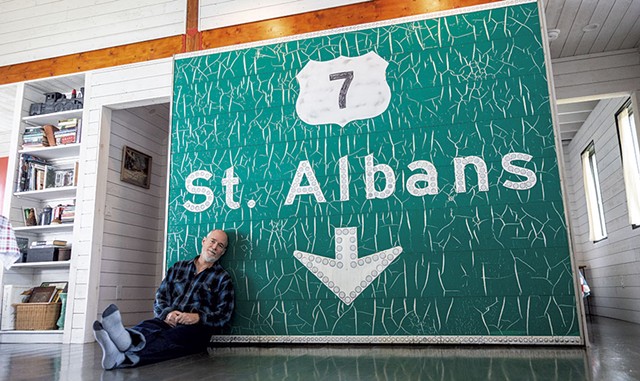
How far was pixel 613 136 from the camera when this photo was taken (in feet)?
19.9

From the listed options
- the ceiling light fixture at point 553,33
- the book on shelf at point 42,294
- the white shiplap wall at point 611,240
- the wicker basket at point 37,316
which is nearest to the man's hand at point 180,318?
the wicker basket at point 37,316

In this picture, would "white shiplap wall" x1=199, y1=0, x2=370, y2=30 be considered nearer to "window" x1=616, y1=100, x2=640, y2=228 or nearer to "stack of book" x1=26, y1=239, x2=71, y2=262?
"stack of book" x1=26, y1=239, x2=71, y2=262

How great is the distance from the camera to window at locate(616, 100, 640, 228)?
542 centimetres

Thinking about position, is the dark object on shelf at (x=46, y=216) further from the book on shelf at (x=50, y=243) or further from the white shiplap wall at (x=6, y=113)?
the white shiplap wall at (x=6, y=113)

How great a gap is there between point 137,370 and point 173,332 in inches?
19.0

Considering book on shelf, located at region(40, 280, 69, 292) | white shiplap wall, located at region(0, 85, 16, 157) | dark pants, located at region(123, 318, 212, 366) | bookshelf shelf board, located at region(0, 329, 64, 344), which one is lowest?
bookshelf shelf board, located at region(0, 329, 64, 344)

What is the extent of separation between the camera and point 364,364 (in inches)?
104

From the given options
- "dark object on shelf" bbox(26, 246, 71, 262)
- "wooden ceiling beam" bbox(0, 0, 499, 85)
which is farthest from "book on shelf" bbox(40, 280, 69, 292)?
"wooden ceiling beam" bbox(0, 0, 499, 85)

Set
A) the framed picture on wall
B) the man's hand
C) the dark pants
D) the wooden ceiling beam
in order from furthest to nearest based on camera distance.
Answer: the framed picture on wall < the wooden ceiling beam < the man's hand < the dark pants

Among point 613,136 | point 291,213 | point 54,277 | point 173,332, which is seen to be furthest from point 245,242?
point 613,136

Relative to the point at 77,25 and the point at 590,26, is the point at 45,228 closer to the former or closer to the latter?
the point at 77,25

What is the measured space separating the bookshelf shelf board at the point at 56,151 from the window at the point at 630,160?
614cm

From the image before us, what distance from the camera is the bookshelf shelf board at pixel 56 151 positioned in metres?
5.11

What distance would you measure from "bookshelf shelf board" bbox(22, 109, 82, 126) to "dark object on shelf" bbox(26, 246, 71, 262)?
144cm
